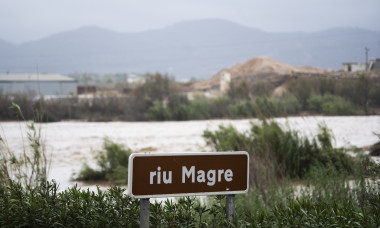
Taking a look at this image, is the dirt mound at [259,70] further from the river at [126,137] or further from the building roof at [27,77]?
the river at [126,137]

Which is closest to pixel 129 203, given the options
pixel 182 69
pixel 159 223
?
pixel 159 223

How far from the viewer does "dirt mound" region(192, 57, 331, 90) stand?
149ft

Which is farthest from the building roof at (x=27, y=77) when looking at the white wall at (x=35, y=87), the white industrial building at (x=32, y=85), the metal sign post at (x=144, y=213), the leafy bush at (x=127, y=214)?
the metal sign post at (x=144, y=213)

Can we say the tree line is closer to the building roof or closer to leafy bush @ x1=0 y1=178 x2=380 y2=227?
the building roof

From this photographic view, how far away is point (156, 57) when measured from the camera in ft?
435

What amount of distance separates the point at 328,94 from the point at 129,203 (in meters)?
26.7

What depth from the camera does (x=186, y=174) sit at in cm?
241

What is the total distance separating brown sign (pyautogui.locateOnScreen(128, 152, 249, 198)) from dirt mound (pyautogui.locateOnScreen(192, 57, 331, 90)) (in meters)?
41.4

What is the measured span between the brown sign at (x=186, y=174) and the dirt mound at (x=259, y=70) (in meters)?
41.4

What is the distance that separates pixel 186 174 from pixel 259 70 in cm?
4656

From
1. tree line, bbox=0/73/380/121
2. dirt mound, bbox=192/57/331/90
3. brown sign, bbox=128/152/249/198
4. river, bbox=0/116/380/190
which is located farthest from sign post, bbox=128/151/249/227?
dirt mound, bbox=192/57/331/90

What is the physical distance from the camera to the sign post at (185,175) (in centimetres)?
232

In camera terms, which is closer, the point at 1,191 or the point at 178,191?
the point at 178,191

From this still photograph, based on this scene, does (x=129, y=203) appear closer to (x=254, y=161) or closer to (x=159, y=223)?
(x=159, y=223)
